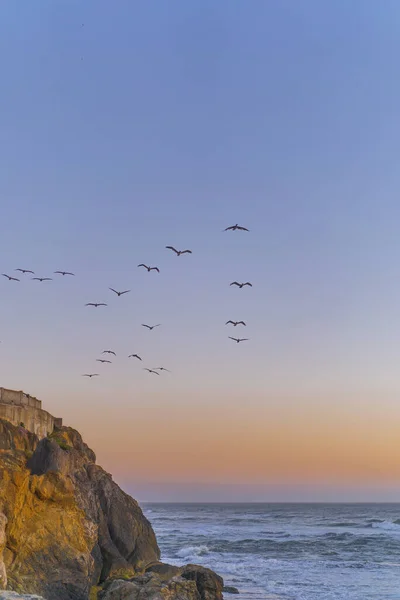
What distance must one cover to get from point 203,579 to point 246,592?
7.67m

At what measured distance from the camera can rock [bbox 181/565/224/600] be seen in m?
29.5

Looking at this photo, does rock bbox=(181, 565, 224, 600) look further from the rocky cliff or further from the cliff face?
the cliff face

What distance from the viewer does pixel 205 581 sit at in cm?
3011

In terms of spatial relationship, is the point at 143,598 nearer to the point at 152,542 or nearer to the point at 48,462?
the point at 48,462

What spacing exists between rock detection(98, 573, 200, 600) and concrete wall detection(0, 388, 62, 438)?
12.5 meters

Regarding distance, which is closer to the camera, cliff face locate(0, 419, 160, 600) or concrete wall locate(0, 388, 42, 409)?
cliff face locate(0, 419, 160, 600)

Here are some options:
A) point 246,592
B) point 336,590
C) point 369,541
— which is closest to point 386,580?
point 336,590

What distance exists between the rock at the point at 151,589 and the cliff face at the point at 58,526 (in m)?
1.29

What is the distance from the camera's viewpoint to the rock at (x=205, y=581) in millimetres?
29469

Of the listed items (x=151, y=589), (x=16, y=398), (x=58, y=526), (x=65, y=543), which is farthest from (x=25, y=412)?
(x=151, y=589)

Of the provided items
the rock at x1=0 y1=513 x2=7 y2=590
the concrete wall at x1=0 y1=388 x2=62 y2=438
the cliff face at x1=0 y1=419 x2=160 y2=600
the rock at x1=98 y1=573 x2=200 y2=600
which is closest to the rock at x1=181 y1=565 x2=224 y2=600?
the rock at x1=98 y1=573 x2=200 y2=600

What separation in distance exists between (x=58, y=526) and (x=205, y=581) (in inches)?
304

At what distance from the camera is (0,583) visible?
22.2 metres

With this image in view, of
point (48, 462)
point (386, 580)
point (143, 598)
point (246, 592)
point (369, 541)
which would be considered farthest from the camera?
point (369, 541)
